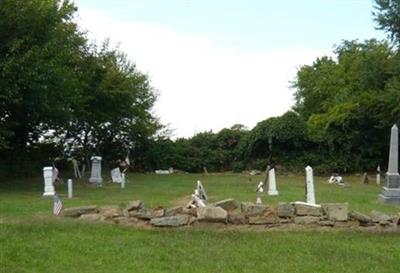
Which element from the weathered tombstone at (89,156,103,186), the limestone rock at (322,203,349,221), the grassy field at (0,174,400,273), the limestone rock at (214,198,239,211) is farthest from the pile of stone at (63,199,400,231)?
the weathered tombstone at (89,156,103,186)

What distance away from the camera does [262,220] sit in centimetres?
1130

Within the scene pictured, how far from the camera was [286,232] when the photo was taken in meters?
10.9

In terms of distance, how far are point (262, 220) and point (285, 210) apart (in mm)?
473

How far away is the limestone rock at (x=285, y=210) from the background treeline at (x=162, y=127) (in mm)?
16648

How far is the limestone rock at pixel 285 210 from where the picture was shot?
37.3 feet

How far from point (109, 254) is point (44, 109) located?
17854 mm

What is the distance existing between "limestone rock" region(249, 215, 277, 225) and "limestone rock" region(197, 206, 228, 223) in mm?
502

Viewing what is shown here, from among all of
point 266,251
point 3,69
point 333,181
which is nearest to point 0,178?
point 3,69

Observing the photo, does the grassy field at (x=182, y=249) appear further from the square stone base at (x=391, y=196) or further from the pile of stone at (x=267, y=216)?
the square stone base at (x=391, y=196)

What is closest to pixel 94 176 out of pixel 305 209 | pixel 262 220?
pixel 262 220

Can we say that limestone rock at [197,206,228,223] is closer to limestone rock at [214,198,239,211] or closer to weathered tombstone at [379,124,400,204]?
limestone rock at [214,198,239,211]

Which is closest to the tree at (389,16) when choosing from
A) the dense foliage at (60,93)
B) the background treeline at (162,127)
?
the background treeline at (162,127)

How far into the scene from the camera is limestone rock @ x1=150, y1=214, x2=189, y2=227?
11.0 m

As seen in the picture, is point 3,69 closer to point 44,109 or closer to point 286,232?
point 44,109
